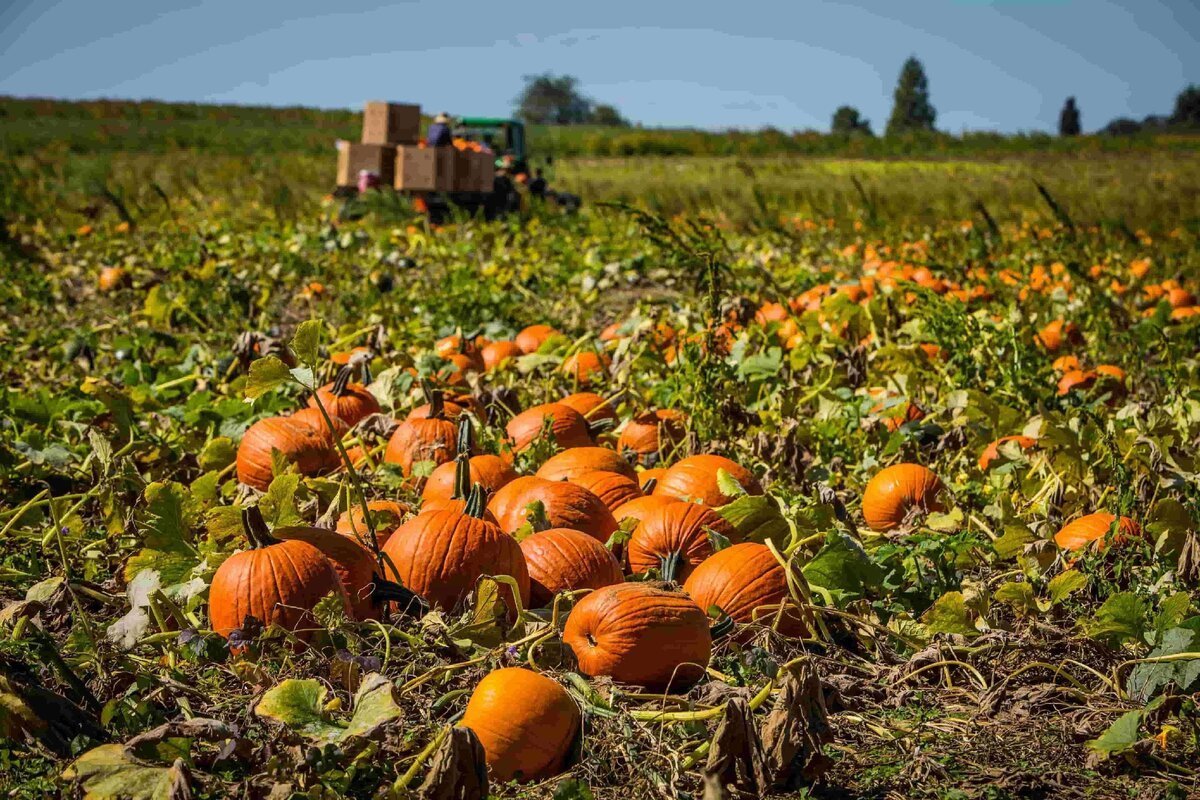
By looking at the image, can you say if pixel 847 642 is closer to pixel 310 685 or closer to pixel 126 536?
pixel 310 685

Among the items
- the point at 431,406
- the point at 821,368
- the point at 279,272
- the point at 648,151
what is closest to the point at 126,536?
the point at 431,406

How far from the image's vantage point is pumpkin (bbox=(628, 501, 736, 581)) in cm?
238

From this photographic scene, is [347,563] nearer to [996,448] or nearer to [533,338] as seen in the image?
[996,448]

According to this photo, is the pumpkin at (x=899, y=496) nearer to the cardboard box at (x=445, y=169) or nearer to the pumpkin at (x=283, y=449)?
the pumpkin at (x=283, y=449)

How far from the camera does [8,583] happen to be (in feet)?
8.20

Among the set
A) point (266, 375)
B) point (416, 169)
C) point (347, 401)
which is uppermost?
point (416, 169)

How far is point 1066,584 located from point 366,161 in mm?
10366

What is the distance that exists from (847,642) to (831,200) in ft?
33.6

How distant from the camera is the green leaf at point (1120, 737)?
164cm

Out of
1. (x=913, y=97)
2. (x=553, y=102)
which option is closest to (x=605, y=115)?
(x=553, y=102)

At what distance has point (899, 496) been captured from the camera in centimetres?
288

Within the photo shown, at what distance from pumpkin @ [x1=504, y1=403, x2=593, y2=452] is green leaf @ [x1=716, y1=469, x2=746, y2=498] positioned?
2.44 ft

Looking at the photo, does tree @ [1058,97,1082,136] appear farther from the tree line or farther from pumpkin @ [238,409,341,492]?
pumpkin @ [238,409,341,492]

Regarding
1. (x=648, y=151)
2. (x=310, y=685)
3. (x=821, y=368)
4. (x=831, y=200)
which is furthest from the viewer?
(x=648, y=151)
